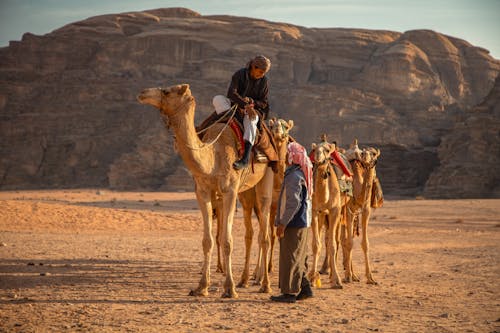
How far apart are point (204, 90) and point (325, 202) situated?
274 ft

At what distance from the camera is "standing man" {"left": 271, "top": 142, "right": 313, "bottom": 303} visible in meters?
9.66

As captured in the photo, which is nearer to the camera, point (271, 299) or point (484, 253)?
point (271, 299)

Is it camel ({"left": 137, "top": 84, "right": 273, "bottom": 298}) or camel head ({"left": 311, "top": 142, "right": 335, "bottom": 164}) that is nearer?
camel ({"left": 137, "top": 84, "right": 273, "bottom": 298})

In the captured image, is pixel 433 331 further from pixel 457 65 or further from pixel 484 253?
pixel 457 65

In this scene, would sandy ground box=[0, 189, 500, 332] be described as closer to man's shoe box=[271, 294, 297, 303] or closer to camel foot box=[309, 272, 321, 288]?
man's shoe box=[271, 294, 297, 303]

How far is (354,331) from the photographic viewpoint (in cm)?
816

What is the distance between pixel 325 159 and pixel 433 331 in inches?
157

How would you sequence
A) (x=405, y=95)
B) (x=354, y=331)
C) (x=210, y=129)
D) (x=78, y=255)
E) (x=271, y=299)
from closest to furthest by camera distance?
(x=354, y=331) < (x=271, y=299) < (x=210, y=129) < (x=78, y=255) < (x=405, y=95)

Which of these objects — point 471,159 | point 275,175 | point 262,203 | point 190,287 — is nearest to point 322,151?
point 275,175

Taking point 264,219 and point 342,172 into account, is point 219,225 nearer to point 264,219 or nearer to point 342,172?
point 264,219

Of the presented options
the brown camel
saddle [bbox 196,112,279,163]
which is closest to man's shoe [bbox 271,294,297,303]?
the brown camel

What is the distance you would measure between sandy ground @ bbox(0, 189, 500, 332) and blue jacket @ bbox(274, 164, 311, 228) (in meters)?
1.13

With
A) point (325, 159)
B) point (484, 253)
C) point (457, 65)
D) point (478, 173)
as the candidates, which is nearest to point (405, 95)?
point (457, 65)

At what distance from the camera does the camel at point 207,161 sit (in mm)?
9953
